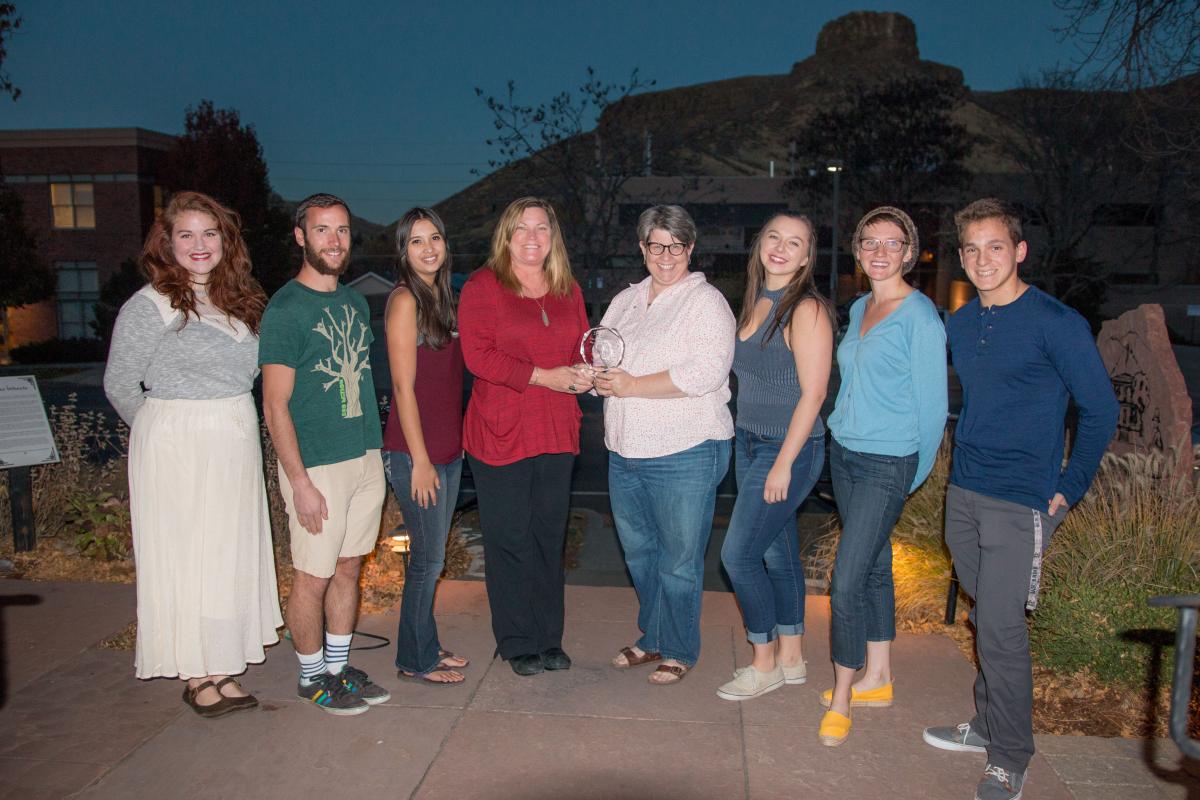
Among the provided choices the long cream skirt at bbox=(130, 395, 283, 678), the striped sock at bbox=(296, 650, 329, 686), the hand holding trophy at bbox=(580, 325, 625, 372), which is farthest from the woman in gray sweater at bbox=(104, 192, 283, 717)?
the hand holding trophy at bbox=(580, 325, 625, 372)

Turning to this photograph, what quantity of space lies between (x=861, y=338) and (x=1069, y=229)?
1061 inches

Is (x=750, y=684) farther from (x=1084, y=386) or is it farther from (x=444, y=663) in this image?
(x=1084, y=386)

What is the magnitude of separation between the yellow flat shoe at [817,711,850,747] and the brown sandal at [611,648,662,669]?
101 cm

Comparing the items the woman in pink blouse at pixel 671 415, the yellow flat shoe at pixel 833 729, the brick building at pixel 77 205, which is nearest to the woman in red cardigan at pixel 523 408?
the woman in pink blouse at pixel 671 415

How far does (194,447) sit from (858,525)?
278cm

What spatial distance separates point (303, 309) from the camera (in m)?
3.72

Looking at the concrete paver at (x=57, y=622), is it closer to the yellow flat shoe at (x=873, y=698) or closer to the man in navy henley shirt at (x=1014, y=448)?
the yellow flat shoe at (x=873, y=698)

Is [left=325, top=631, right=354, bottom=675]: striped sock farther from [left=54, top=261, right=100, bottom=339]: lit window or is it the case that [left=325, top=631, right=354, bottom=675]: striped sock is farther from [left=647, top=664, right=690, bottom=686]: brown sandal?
[left=54, top=261, right=100, bottom=339]: lit window

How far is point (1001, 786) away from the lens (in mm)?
3309

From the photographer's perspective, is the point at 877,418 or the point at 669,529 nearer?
the point at 877,418

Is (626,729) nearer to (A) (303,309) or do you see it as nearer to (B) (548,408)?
(B) (548,408)

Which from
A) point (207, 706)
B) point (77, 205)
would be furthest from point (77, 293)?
point (207, 706)

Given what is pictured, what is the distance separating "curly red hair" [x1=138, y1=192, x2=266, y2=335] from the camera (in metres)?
3.77

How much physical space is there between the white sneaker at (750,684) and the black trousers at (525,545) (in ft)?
2.97
